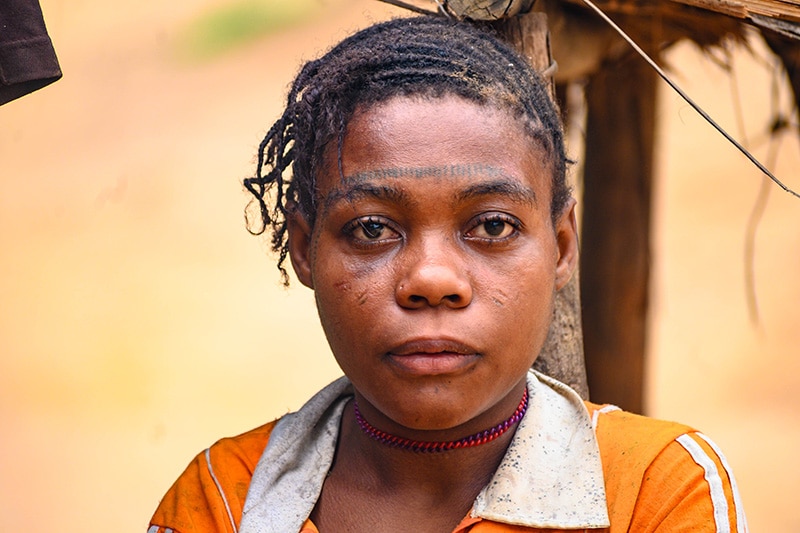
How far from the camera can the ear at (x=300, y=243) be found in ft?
7.09

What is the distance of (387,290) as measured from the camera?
1.88 m

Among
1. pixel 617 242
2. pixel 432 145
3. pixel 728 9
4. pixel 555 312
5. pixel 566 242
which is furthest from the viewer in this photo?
pixel 617 242

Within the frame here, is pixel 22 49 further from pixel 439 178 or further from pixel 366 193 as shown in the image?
pixel 439 178

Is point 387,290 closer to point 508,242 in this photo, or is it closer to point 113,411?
point 508,242

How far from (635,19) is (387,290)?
1.26m

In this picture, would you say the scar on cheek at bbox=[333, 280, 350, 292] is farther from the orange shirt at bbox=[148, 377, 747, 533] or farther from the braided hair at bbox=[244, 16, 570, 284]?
the orange shirt at bbox=[148, 377, 747, 533]

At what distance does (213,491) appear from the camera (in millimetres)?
2129

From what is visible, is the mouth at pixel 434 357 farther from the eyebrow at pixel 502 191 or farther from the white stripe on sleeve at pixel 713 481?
the white stripe on sleeve at pixel 713 481

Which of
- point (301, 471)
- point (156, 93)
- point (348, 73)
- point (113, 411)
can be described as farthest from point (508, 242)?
point (156, 93)

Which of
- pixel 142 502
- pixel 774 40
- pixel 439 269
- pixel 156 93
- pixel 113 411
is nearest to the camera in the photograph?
pixel 439 269

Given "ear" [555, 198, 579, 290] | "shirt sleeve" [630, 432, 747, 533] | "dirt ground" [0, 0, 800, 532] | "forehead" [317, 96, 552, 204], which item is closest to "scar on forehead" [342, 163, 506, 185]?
"forehead" [317, 96, 552, 204]

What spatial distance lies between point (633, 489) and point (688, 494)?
9 centimetres

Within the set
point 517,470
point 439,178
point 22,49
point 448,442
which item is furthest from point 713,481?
point 22,49

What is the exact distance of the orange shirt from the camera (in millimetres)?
1892
